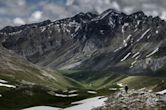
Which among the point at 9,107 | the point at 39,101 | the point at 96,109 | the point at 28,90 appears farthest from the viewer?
the point at 28,90

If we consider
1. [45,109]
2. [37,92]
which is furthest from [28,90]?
[45,109]

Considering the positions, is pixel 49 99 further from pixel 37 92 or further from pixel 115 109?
pixel 115 109

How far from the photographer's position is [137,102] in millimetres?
54562

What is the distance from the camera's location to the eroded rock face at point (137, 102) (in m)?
53.1

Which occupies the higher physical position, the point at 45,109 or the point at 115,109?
the point at 45,109

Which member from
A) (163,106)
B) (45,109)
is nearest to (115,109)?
(163,106)

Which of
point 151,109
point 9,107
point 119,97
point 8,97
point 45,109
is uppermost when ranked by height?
point 8,97

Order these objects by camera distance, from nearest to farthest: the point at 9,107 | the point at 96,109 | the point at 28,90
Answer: the point at 96,109, the point at 9,107, the point at 28,90

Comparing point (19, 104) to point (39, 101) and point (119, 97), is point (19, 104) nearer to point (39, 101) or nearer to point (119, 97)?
point (39, 101)

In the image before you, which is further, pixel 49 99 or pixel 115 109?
pixel 49 99

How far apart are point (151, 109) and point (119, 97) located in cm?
753

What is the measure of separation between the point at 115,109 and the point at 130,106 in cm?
204

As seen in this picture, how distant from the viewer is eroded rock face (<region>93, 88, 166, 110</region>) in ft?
174

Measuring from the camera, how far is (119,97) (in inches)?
2309
